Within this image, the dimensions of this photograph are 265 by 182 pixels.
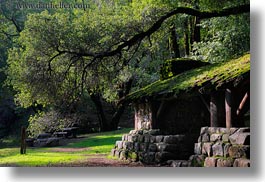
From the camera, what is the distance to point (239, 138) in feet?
16.9

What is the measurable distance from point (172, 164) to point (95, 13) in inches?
92.6

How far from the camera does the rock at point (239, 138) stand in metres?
5.07

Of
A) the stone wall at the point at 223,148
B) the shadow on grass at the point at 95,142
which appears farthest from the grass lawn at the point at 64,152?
the stone wall at the point at 223,148

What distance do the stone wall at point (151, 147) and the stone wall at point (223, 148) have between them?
0.62m

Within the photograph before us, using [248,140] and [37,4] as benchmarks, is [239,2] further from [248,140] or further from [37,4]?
[37,4]

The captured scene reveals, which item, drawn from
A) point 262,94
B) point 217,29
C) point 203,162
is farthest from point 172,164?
point 217,29

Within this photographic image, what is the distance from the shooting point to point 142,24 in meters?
6.68

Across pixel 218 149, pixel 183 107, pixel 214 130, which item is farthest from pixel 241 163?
pixel 183 107

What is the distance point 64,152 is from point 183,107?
1.95 m

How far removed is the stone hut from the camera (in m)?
5.44

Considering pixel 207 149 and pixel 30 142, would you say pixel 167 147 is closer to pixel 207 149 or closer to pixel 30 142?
pixel 207 149

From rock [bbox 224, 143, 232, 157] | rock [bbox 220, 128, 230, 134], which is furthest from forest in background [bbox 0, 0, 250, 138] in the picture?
rock [bbox 224, 143, 232, 157]

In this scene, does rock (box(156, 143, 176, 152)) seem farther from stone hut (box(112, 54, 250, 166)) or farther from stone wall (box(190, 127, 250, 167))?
stone wall (box(190, 127, 250, 167))

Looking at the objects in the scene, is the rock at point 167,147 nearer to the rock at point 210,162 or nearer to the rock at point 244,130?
the rock at point 210,162
